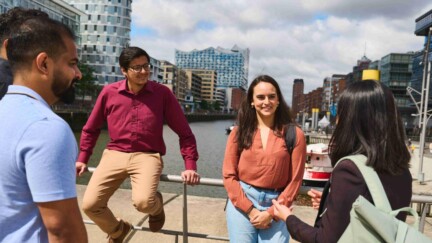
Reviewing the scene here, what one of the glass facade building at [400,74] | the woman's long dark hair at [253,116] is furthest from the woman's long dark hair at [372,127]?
the glass facade building at [400,74]

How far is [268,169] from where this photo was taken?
259 centimetres

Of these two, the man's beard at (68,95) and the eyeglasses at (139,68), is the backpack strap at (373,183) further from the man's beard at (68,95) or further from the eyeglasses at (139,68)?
the eyeglasses at (139,68)

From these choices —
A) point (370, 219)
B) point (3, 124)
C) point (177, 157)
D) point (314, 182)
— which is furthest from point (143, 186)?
point (177, 157)

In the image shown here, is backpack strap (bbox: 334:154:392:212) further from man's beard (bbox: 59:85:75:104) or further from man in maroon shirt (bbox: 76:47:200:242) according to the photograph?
man in maroon shirt (bbox: 76:47:200:242)

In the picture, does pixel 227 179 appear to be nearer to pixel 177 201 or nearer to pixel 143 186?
pixel 143 186

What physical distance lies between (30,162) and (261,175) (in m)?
1.67

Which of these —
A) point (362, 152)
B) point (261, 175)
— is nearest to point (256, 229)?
point (261, 175)

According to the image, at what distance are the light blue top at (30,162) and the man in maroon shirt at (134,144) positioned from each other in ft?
5.34

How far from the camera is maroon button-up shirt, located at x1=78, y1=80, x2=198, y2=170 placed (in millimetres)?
3188

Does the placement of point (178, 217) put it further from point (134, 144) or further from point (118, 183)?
point (134, 144)

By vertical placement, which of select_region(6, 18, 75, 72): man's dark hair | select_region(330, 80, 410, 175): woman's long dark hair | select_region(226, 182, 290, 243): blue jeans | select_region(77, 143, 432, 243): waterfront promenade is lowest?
select_region(77, 143, 432, 243): waterfront promenade

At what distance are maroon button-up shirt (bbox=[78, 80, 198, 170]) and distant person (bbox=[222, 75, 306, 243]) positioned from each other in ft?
2.07

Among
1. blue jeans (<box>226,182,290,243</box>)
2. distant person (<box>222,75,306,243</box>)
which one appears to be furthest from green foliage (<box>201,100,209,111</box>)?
blue jeans (<box>226,182,290,243</box>)

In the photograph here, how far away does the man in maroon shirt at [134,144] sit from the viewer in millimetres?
3041
